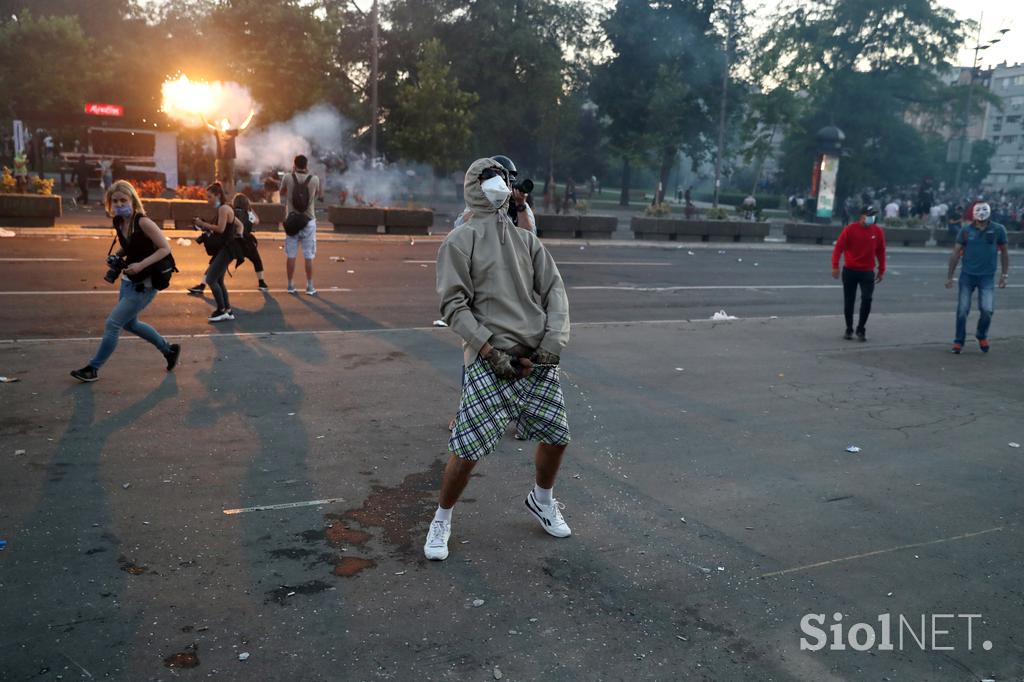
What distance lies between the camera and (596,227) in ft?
85.6

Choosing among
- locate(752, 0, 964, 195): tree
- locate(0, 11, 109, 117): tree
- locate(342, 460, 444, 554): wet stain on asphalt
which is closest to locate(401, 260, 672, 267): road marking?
locate(342, 460, 444, 554): wet stain on asphalt

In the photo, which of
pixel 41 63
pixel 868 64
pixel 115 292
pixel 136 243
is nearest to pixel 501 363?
pixel 136 243

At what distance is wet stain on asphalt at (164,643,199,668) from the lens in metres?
3.13

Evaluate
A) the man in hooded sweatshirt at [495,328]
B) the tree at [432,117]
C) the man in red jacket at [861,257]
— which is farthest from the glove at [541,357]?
the tree at [432,117]

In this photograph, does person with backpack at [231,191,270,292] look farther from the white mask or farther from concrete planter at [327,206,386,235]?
concrete planter at [327,206,386,235]

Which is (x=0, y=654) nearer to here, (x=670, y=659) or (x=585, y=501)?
(x=670, y=659)

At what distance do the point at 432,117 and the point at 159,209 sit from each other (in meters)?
14.5

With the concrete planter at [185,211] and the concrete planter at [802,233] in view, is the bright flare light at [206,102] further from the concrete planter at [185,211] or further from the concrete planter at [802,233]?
the concrete planter at [802,233]

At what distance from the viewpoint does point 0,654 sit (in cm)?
316

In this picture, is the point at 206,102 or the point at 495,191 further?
the point at 206,102

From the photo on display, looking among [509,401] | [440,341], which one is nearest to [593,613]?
[509,401]

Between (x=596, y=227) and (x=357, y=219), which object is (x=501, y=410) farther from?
(x=596, y=227)

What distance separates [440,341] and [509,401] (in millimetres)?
5185

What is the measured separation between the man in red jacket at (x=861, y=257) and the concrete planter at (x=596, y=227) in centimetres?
1547
